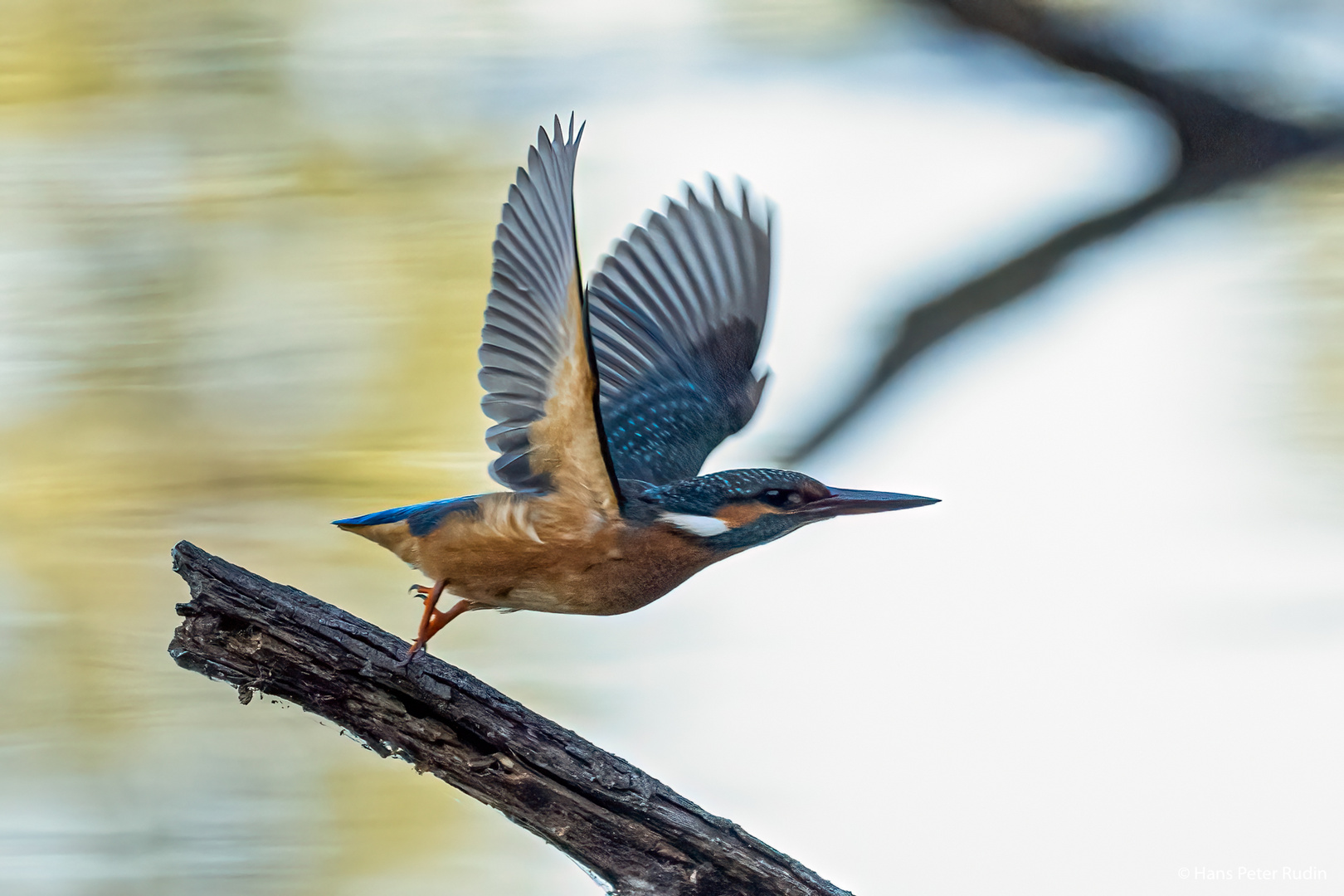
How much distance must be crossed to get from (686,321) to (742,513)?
68cm

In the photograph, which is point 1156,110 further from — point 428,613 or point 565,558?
point 428,613

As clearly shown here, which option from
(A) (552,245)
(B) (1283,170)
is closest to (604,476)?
(A) (552,245)

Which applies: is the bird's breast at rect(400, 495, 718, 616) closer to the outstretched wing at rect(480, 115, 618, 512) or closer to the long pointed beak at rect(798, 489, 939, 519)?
the outstretched wing at rect(480, 115, 618, 512)

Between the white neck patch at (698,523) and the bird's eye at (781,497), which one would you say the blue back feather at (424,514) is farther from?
the bird's eye at (781,497)

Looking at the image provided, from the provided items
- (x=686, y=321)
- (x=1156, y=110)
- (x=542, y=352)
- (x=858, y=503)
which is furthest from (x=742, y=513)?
(x=1156, y=110)

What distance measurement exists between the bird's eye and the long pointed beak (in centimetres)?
2

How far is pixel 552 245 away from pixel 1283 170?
4.66 ft

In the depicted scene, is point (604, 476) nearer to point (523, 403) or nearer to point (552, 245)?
point (523, 403)

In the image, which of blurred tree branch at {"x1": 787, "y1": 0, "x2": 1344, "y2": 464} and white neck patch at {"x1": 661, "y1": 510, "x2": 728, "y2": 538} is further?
blurred tree branch at {"x1": 787, "y1": 0, "x2": 1344, "y2": 464}

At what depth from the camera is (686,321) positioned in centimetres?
195

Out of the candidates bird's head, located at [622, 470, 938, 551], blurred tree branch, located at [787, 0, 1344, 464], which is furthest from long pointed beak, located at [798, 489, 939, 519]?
blurred tree branch, located at [787, 0, 1344, 464]

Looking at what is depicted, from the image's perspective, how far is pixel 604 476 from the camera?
127 cm

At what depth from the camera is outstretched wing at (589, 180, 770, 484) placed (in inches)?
72.9

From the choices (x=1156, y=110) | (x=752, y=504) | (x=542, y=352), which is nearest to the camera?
(x=542, y=352)
